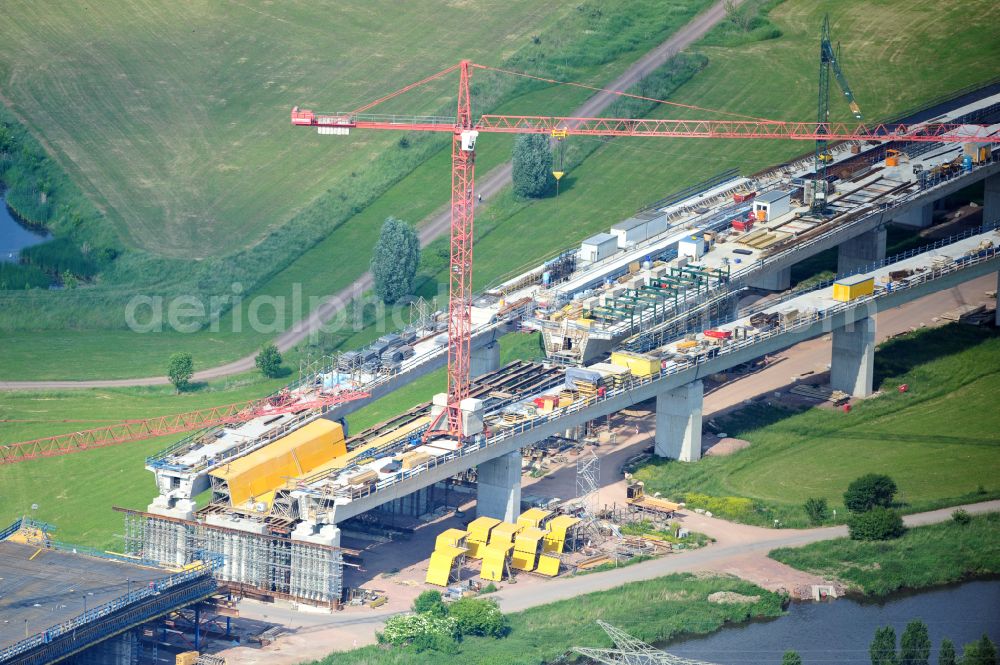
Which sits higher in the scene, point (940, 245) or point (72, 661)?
point (940, 245)

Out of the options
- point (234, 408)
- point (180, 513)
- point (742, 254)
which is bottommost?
point (180, 513)

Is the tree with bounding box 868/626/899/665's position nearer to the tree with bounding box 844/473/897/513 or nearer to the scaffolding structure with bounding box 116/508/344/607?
the tree with bounding box 844/473/897/513

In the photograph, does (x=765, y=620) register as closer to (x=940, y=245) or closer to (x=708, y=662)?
(x=708, y=662)

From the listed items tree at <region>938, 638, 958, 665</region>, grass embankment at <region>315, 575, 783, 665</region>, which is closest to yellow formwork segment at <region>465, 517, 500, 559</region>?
grass embankment at <region>315, 575, 783, 665</region>

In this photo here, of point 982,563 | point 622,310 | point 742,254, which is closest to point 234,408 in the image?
point 622,310

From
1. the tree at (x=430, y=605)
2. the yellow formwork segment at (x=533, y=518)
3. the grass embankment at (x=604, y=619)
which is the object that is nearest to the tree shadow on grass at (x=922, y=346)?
the yellow formwork segment at (x=533, y=518)

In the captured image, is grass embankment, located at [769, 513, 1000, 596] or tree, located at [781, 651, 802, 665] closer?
tree, located at [781, 651, 802, 665]

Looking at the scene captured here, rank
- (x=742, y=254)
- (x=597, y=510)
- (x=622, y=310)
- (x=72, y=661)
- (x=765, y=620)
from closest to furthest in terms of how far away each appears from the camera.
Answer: (x=72, y=661) → (x=765, y=620) → (x=597, y=510) → (x=622, y=310) → (x=742, y=254)
